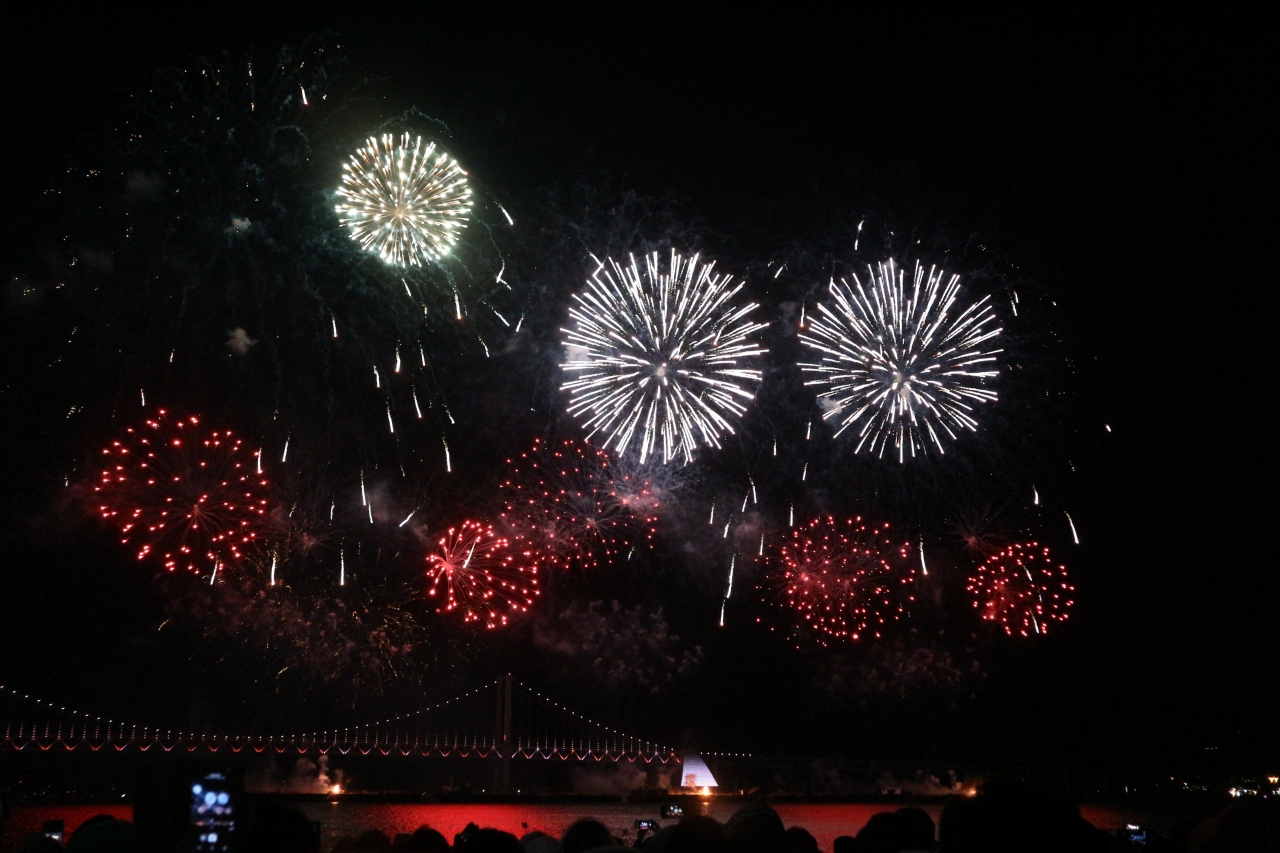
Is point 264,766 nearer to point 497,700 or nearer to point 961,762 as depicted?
point 497,700

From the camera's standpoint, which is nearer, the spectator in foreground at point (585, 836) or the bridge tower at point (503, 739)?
the spectator in foreground at point (585, 836)

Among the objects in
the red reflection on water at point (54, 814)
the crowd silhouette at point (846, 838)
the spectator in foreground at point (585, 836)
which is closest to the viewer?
the crowd silhouette at point (846, 838)

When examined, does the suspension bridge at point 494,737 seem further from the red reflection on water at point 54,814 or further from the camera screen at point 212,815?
the camera screen at point 212,815

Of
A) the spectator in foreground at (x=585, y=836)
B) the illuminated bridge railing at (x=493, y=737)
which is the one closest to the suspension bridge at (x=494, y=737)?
the illuminated bridge railing at (x=493, y=737)

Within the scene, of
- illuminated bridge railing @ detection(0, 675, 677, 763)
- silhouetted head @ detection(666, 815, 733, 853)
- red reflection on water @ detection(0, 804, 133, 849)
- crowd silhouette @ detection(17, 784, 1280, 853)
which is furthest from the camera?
illuminated bridge railing @ detection(0, 675, 677, 763)

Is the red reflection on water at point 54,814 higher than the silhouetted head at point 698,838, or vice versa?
the silhouetted head at point 698,838

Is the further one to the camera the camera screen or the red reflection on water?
the red reflection on water

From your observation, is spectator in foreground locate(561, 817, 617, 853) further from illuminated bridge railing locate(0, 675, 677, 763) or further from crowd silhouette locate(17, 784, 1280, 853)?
illuminated bridge railing locate(0, 675, 677, 763)

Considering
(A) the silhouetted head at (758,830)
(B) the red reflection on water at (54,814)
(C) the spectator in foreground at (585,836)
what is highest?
(A) the silhouetted head at (758,830)

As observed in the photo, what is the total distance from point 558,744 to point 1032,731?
44345 millimetres

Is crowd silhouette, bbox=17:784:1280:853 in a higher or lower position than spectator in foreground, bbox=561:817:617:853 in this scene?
higher

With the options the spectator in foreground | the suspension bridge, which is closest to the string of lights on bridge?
the suspension bridge

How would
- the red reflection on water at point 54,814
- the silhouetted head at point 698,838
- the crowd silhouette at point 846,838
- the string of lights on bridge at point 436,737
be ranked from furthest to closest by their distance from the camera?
1. the string of lights on bridge at point 436,737
2. the red reflection on water at point 54,814
3. the silhouetted head at point 698,838
4. the crowd silhouette at point 846,838

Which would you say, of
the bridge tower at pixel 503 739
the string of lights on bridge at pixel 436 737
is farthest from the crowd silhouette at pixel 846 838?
the bridge tower at pixel 503 739
